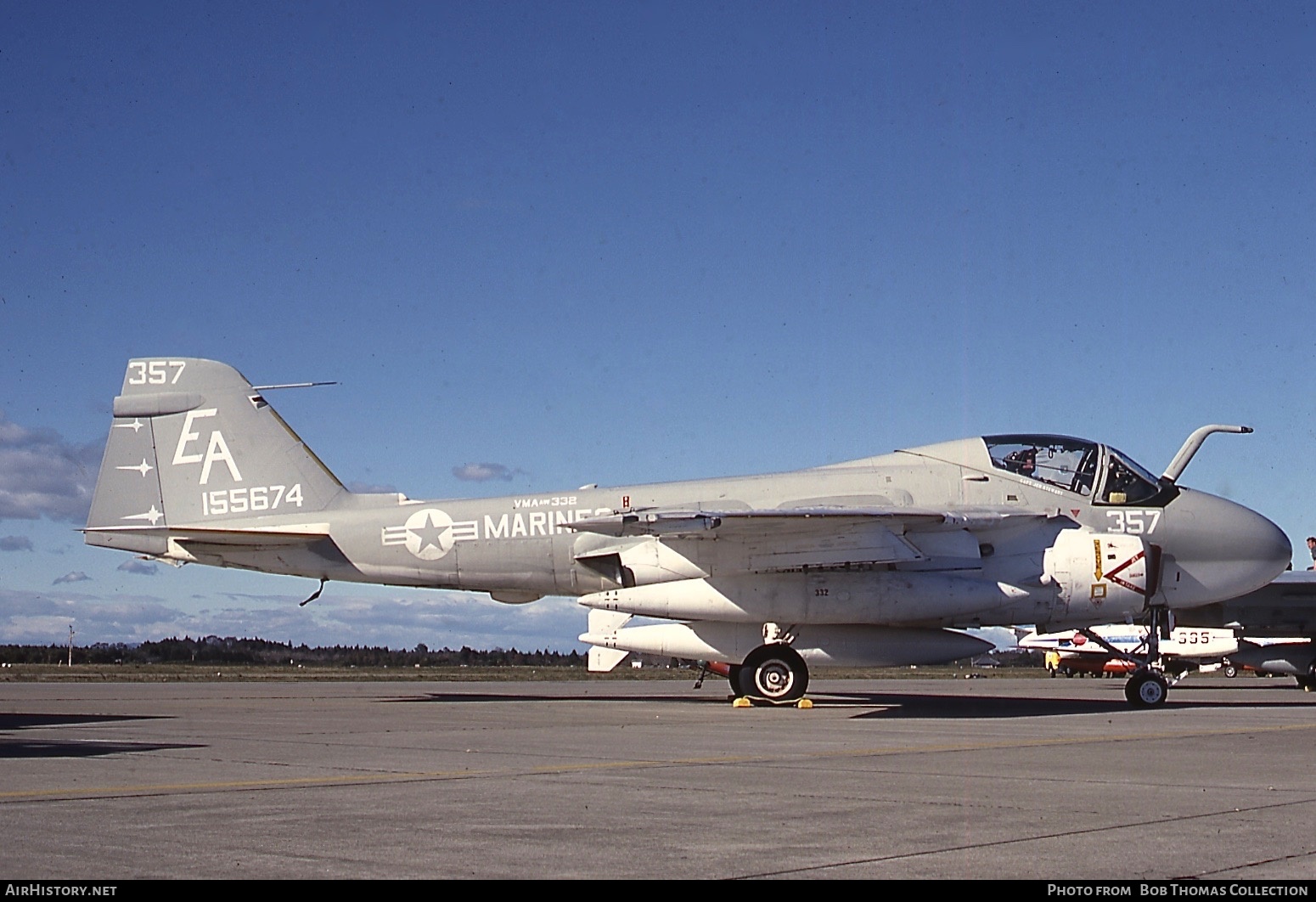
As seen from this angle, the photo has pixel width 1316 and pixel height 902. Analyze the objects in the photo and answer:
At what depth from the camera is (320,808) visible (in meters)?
7.45

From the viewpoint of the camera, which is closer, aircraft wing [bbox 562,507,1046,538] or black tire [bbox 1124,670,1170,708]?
aircraft wing [bbox 562,507,1046,538]

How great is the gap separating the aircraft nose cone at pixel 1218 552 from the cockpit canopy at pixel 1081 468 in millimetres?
595

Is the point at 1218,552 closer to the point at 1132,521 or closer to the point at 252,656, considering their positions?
the point at 1132,521

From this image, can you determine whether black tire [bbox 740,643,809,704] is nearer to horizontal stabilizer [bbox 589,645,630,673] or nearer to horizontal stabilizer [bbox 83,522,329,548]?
horizontal stabilizer [bbox 589,645,630,673]

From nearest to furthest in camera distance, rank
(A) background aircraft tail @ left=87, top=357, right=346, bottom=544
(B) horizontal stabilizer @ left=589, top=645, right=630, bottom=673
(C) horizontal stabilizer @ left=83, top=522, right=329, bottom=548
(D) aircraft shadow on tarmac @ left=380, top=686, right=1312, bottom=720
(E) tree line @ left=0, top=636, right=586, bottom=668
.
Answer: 1. (D) aircraft shadow on tarmac @ left=380, top=686, right=1312, bottom=720
2. (C) horizontal stabilizer @ left=83, top=522, right=329, bottom=548
3. (A) background aircraft tail @ left=87, top=357, right=346, bottom=544
4. (B) horizontal stabilizer @ left=589, top=645, right=630, bottom=673
5. (E) tree line @ left=0, top=636, right=586, bottom=668

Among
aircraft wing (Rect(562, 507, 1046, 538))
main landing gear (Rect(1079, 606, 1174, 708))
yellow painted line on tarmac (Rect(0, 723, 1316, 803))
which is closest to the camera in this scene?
yellow painted line on tarmac (Rect(0, 723, 1316, 803))

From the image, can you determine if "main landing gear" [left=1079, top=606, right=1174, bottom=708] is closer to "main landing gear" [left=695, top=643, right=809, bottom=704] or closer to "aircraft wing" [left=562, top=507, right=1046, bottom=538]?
"aircraft wing" [left=562, top=507, right=1046, bottom=538]

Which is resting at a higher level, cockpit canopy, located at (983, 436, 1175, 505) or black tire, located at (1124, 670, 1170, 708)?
cockpit canopy, located at (983, 436, 1175, 505)

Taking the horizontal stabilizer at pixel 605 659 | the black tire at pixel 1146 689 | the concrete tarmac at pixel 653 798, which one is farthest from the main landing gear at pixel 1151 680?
the horizontal stabilizer at pixel 605 659

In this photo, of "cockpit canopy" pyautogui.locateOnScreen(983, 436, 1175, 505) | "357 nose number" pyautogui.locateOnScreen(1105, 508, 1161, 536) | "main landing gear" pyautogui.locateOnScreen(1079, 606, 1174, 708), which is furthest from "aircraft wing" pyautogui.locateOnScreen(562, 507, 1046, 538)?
"main landing gear" pyautogui.locateOnScreen(1079, 606, 1174, 708)

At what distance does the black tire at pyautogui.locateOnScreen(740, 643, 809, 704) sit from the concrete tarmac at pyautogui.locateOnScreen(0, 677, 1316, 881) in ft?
10.7

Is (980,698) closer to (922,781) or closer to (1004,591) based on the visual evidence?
(1004,591)

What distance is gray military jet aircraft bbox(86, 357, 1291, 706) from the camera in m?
19.5

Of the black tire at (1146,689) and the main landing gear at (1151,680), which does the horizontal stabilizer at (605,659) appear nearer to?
the main landing gear at (1151,680)
